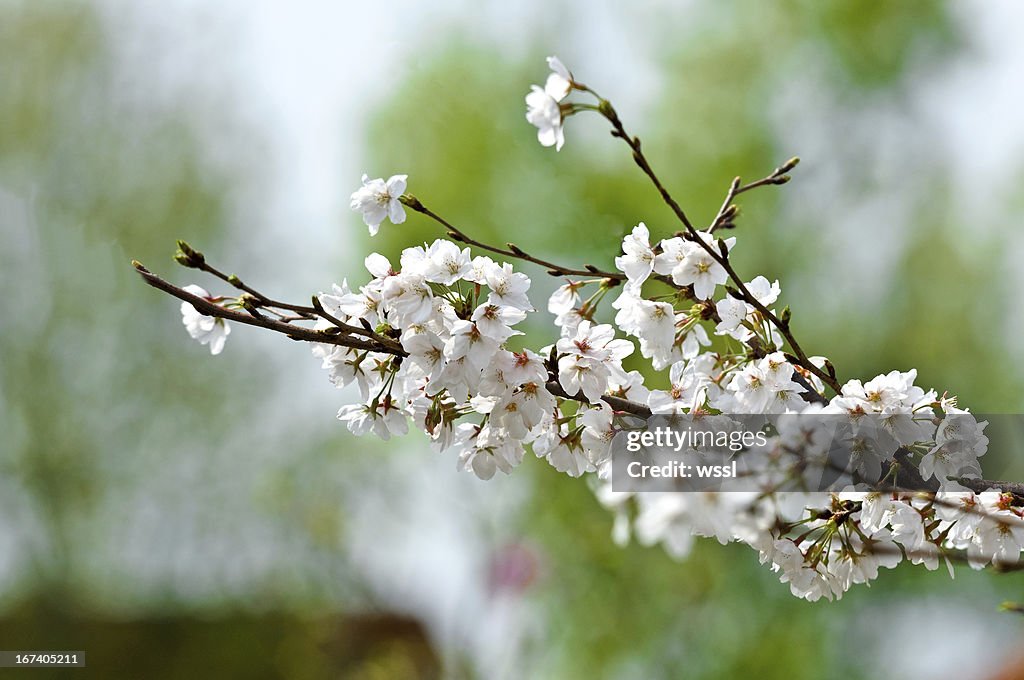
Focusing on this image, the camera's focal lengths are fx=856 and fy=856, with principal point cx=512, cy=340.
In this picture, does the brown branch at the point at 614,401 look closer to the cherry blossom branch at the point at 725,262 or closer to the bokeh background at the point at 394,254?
the cherry blossom branch at the point at 725,262

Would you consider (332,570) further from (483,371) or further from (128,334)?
(483,371)

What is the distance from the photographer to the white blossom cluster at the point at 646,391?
686mm

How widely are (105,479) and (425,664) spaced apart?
212 cm

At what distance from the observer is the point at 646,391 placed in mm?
794

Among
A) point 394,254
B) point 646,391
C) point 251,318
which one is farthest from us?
point 394,254

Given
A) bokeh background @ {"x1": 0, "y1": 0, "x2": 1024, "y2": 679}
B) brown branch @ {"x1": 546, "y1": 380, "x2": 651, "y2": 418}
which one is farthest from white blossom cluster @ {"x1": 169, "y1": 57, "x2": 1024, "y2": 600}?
bokeh background @ {"x1": 0, "y1": 0, "x2": 1024, "y2": 679}

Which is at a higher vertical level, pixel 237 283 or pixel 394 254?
pixel 394 254

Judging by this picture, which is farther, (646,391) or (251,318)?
(646,391)

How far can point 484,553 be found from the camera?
14.7 feet

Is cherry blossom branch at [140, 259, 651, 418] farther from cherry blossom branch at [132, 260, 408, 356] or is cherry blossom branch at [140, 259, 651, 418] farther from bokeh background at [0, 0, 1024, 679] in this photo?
bokeh background at [0, 0, 1024, 679]

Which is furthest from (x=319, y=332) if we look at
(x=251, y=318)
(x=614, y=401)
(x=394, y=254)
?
(x=394, y=254)

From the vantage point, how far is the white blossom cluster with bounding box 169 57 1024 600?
0.69 metres

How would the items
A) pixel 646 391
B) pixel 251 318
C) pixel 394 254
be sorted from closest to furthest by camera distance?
pixel 251 318
pixel 646 391
pixel 394 254

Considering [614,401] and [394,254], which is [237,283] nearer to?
[614,401]
